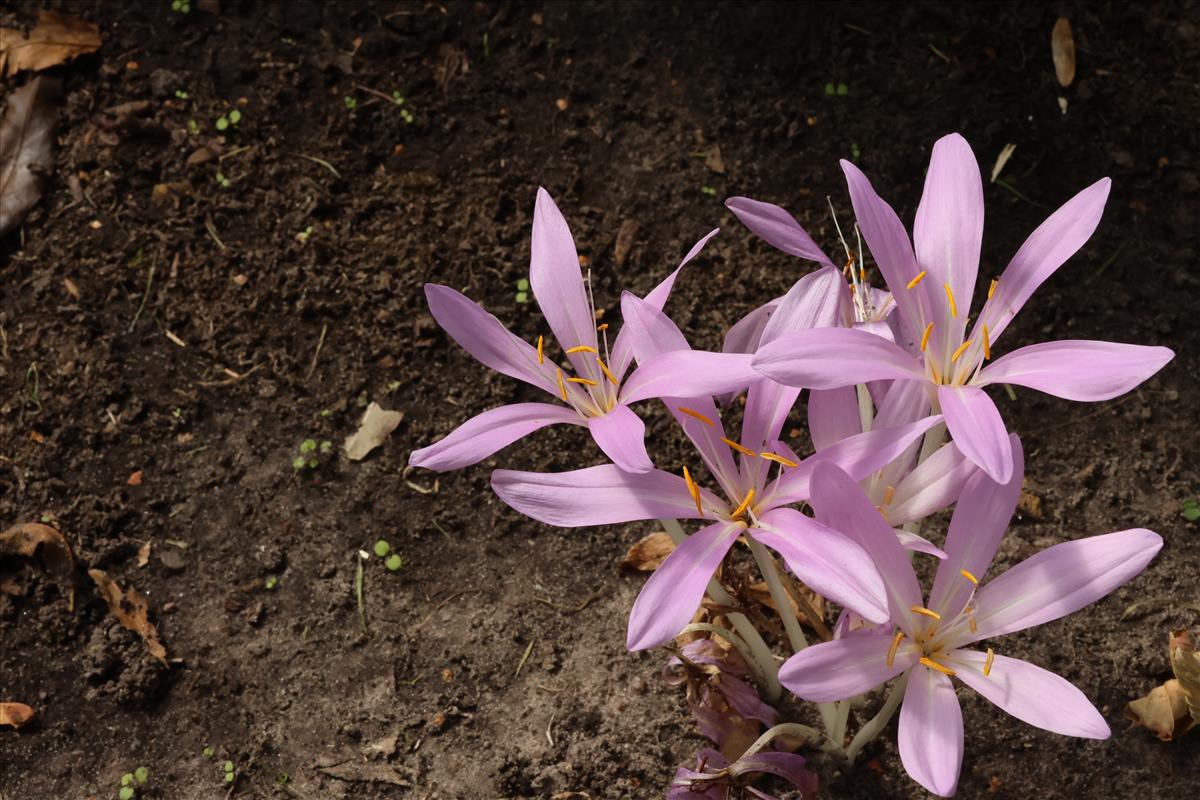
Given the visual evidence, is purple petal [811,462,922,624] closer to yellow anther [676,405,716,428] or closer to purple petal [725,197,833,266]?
yellow anther [676,405,716,428]

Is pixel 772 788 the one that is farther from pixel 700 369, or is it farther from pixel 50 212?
pixel 50 212

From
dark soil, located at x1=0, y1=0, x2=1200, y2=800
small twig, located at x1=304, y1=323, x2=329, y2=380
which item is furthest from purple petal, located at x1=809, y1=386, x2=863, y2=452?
small twig, located at x1=304, y1=323, x2=329, y2=380

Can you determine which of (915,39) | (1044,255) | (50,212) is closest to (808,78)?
(915,39)

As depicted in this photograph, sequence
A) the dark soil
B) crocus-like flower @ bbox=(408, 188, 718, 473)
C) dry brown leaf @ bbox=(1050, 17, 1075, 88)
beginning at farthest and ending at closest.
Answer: dry brown leaf @ bbox=(1050, 17, 1075, 88)
the dark soil
crocus-like flower @ bbox=(408, 188, 718, 473)

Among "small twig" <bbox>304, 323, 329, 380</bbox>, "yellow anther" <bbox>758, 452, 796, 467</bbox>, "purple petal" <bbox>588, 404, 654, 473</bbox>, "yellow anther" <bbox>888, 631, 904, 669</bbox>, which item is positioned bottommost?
"small twig" <bbox>304, 323, 329, 380</bbox>

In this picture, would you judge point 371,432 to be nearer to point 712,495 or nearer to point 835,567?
point 712,495

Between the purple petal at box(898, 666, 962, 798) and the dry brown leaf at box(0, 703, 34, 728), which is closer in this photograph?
the purple petal at box(898, 666, 962, 798)

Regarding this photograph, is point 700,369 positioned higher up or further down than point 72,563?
higher up
